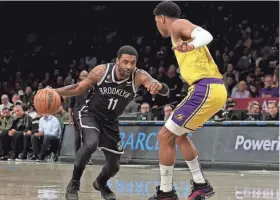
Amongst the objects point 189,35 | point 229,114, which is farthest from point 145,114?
point 189,35

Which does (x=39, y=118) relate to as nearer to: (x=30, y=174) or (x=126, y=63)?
(x=30, y=174)

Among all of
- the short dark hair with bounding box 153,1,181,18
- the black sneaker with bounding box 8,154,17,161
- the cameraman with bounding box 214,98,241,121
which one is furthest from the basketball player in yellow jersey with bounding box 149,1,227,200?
the black sneaker with bounding box 8,154,17,161

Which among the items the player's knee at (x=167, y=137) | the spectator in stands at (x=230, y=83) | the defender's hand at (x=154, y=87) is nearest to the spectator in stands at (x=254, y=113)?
the spectator in stands at (x=230, y=83)

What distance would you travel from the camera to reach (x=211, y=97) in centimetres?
720

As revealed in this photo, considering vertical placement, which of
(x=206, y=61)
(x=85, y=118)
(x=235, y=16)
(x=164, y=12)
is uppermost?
(x=235, y=16)

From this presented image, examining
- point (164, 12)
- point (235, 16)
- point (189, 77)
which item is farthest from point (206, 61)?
point (235, 16)

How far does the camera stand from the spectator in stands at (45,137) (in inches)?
706

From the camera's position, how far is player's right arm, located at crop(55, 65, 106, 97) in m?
8.14

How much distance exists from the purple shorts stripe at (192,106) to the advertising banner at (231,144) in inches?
290

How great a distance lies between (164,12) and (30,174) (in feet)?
19.3

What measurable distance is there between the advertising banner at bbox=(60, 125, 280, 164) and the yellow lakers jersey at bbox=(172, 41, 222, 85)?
7.33 metres

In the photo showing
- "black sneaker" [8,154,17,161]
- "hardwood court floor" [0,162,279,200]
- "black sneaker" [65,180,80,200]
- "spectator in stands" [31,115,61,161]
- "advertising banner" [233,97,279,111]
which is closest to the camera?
"black sneaker" [65,180,80,200]

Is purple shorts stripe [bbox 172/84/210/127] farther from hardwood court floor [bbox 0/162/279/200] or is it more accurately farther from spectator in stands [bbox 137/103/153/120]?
spectator in stands [bbox 137/103/153/120]

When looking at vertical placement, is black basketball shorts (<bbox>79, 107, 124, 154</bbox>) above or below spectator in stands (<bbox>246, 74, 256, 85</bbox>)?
below
